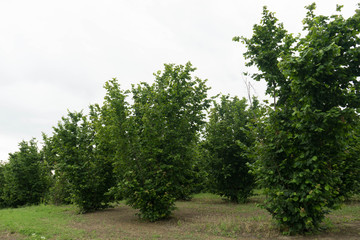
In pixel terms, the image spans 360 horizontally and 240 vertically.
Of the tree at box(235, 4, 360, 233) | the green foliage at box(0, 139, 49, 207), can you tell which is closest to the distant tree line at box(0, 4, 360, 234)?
the tree at box(235, 4, 360, 233)

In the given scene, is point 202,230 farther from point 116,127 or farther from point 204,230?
point 116,127

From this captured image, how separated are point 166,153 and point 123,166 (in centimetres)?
185

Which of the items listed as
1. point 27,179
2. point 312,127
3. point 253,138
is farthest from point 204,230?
point 27,179

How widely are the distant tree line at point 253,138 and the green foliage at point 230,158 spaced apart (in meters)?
0.06

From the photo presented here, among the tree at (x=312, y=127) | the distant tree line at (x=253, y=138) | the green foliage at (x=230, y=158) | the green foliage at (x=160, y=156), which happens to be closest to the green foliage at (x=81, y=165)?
the distant tree line at (x=253, y=138)

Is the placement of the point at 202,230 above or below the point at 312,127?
below

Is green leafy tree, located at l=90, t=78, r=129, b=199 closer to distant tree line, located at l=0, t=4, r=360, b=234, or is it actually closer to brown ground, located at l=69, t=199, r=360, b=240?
distant tree line, located at l=0, t=4, r=360, b=234

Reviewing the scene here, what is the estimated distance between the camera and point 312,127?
21.6 ft

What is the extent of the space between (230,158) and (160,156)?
242 inches

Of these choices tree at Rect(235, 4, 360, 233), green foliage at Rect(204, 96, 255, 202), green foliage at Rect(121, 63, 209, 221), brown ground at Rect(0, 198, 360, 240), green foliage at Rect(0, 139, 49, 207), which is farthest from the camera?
green foliage at Rect(0, 139, 49, 207)

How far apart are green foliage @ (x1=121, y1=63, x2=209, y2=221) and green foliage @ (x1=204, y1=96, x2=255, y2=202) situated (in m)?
4.61

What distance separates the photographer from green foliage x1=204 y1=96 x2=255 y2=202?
51.2ft

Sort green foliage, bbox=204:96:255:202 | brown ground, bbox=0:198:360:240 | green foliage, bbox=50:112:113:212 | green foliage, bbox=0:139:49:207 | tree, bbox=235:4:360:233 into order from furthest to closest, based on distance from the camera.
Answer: green foliage, bbox=0:139:49:207 < green foliage, bbox=204:96:255:202 < green foliage, bbox=50:112:113:212 < brown ground, bbox=0:198:360:240 < tree, bbox=235:4:360:233

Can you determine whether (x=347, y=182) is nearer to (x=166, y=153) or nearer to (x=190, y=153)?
(x=190, y=153)
